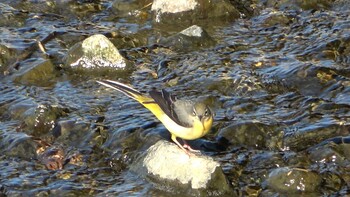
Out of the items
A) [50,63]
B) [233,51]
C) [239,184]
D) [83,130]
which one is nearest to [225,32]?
[233,51]

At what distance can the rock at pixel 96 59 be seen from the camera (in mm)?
12148

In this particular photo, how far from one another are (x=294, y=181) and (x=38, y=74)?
449 centimetres

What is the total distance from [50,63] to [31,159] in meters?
2.45

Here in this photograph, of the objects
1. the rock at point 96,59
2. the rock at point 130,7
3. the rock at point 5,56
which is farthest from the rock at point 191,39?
the rock at point 5,56

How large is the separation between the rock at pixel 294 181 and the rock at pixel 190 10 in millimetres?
5157

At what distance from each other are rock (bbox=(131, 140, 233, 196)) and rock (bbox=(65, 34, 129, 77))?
3.07 meters

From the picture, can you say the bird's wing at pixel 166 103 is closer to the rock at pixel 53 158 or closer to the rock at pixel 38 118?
the rock at pixel 53 158

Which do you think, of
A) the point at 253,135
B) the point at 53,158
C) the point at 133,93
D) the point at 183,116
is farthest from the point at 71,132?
the point at 253,135

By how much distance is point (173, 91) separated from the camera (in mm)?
11445

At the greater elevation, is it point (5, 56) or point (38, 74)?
point (5, 56)

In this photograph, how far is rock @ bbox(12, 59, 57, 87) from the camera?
11977mm

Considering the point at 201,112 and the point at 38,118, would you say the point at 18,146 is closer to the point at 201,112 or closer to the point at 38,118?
the point at 38,118

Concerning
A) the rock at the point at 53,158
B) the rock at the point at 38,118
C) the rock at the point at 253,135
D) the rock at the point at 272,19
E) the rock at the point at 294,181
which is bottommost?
the rock at the point at 294,181

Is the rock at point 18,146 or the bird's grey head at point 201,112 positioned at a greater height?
the bird's grey head at point 201,112
